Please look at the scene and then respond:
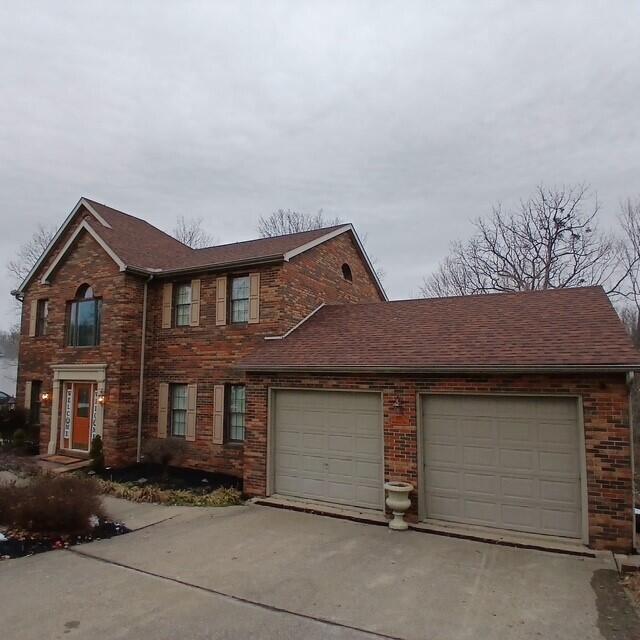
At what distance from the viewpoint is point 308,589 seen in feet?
19.1

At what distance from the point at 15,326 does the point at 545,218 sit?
46768 millimetres

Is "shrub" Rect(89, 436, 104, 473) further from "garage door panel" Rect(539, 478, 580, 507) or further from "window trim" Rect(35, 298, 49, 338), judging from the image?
"garage door panel" Rect(539, 478, 580, 507)

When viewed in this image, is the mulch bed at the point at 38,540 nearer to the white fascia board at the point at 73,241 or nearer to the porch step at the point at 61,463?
the porch step at the point at 61,463

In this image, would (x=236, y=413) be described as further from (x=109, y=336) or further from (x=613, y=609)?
(x=613, y=609)

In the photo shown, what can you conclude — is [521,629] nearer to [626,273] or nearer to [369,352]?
[369,352]

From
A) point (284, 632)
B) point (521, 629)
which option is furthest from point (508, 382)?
point (284, 632)

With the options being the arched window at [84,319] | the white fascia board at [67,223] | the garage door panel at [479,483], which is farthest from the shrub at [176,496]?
the white fascia board at [67,223]

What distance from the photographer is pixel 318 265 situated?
14.1 m

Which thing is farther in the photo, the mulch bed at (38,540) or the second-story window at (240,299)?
the second-story window at (240,299)

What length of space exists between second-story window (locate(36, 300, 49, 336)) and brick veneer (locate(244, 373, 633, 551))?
418 inches

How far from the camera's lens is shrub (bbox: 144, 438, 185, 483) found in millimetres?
11859

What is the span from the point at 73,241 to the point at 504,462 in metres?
13.6

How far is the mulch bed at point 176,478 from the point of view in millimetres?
11297

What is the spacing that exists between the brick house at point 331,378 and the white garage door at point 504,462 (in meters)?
Result: 0.02
